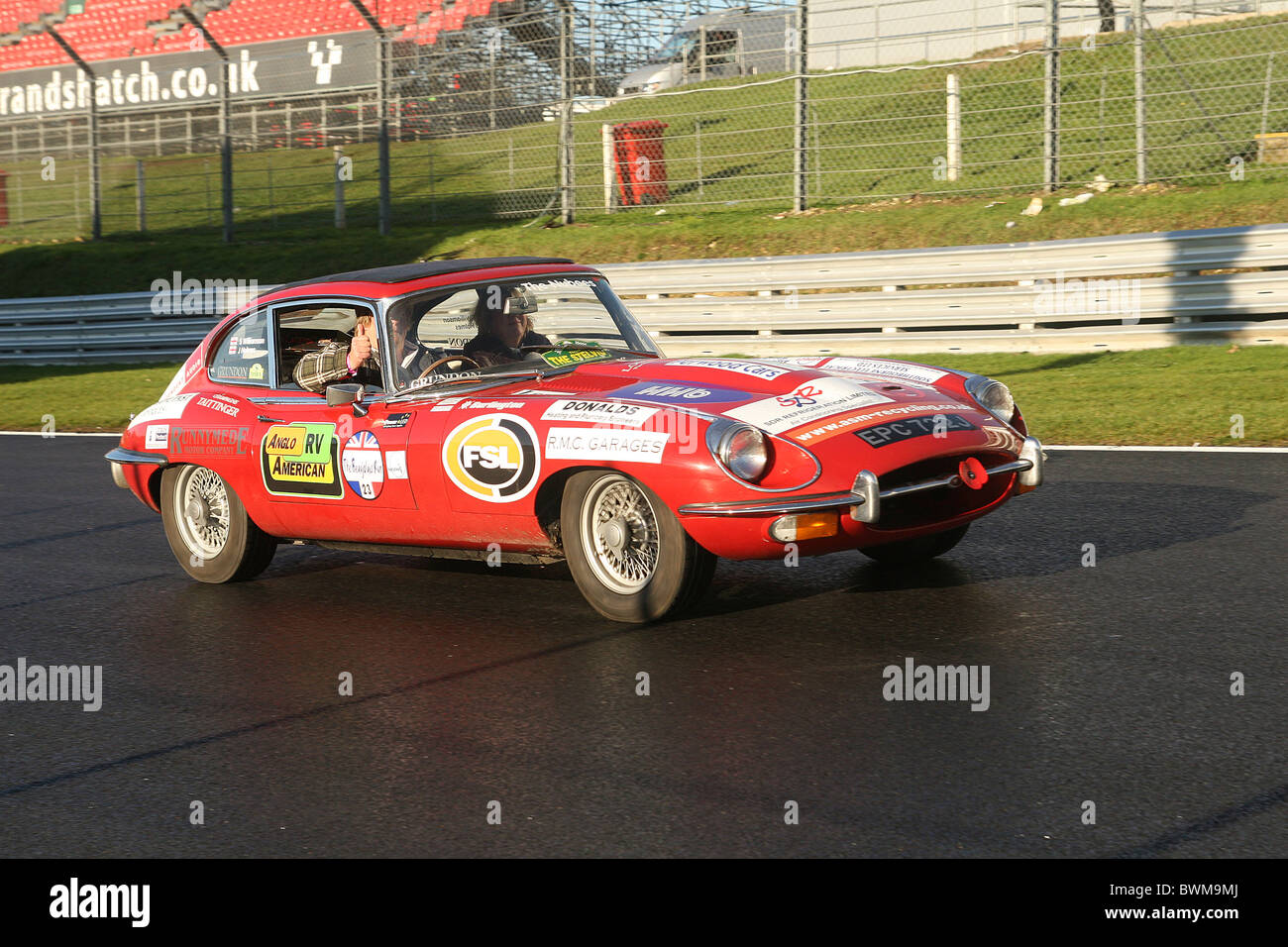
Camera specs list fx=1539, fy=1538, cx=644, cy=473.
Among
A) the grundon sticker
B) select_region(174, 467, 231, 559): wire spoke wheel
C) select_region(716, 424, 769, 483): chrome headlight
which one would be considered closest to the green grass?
select_region(716, 424, 769, 483): chrome headlight

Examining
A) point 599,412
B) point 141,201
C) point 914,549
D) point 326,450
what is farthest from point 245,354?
point 141,201

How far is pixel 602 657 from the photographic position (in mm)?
5633

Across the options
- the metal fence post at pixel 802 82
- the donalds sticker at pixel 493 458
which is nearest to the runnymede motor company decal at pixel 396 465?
the donalds sticker at pixel 493 458

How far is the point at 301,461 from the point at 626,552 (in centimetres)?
182

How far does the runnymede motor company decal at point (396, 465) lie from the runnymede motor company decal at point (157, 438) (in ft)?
5.41

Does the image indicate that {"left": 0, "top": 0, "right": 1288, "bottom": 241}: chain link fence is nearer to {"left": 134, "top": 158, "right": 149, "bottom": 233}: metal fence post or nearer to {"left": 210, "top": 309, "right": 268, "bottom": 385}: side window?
{"left": 134, "top": 158, "right": 149, "bottom": 233}: metal fence post

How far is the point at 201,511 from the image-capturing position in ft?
25.1

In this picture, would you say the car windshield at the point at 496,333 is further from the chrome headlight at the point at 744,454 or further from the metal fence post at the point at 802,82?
the metal fence post at the point at 802,82

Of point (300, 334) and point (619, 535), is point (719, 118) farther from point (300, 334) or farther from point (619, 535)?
point (619, 535)

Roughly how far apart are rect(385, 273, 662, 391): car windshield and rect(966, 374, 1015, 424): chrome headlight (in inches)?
60.2

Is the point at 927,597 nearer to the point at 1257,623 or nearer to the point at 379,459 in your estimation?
the point at 1257,623

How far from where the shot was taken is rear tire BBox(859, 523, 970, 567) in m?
6.81

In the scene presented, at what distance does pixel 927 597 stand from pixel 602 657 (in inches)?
57.3

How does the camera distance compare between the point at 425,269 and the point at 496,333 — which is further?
the point at 425,269
